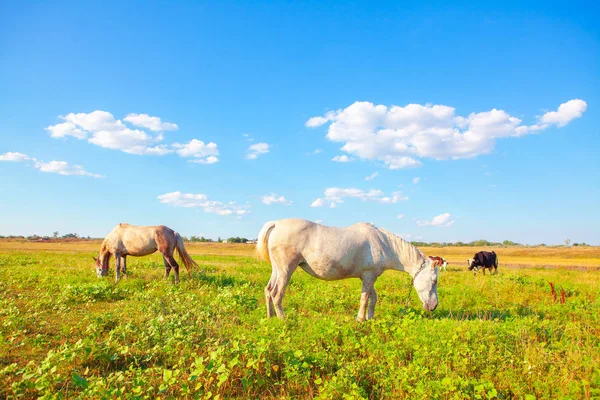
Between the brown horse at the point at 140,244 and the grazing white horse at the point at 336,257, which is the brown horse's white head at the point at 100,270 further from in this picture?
the grazing white horse at the point at 336,257

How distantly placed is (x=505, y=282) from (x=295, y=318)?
10.5 m

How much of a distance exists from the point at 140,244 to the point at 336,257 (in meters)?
11.0

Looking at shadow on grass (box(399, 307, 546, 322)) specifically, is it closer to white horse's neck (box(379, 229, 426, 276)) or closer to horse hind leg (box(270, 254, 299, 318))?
white horse's neck (box(379, 229, 426, 276))

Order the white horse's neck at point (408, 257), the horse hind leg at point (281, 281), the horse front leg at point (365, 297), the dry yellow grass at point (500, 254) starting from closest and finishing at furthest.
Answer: the horse front leg at point (365, 297) → the horse hind leg at point (281, 281) → the white horse's neck at point (408, 257) → the dry yellow grass at point (500, 254)

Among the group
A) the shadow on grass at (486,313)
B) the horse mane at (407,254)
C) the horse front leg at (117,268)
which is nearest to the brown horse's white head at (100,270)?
the horse front leg at (117,268)

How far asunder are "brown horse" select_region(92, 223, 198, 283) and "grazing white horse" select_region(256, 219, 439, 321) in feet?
26.6

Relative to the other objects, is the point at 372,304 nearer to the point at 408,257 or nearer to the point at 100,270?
the point at 408,257

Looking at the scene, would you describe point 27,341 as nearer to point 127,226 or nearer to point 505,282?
point 127,226

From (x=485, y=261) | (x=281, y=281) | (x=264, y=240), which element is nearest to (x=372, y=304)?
(x=281, y=281)

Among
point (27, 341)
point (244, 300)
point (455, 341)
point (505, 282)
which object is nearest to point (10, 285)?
point (27, 341)

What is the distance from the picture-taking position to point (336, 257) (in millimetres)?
8461

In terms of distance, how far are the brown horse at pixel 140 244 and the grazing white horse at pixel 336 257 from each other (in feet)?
26.6

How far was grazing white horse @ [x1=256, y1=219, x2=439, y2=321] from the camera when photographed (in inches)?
335

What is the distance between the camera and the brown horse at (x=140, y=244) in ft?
51.3
